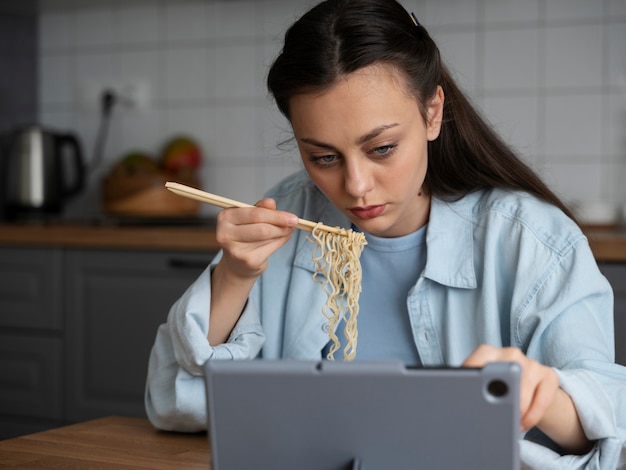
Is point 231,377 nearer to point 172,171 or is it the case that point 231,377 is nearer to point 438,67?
point 438,67

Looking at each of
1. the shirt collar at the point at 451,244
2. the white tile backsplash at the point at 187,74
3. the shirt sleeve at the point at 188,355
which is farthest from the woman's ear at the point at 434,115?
the white tile backsplash at the point at 187,74

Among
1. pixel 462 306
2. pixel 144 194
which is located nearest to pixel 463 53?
pixel 144 194

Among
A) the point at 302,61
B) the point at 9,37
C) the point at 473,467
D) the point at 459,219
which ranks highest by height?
the point at 9,37

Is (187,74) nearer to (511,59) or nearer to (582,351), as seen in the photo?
(511,59)

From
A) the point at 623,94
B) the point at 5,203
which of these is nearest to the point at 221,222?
the point at 623,94

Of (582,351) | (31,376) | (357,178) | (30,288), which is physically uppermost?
(357,178)

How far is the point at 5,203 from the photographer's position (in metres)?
3.04

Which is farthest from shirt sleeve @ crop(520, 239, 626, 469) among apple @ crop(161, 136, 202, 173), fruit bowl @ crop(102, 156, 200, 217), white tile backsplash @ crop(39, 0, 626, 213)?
apple @ crop(161, 136, 202, 173)

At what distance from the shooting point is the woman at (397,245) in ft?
3.88

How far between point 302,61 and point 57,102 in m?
2.19

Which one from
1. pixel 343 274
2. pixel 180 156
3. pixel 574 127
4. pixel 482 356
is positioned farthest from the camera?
pixel 180 156

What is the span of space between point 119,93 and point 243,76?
471mm

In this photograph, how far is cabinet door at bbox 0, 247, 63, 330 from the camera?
2598 mm

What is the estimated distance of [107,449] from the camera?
3.37 feet
